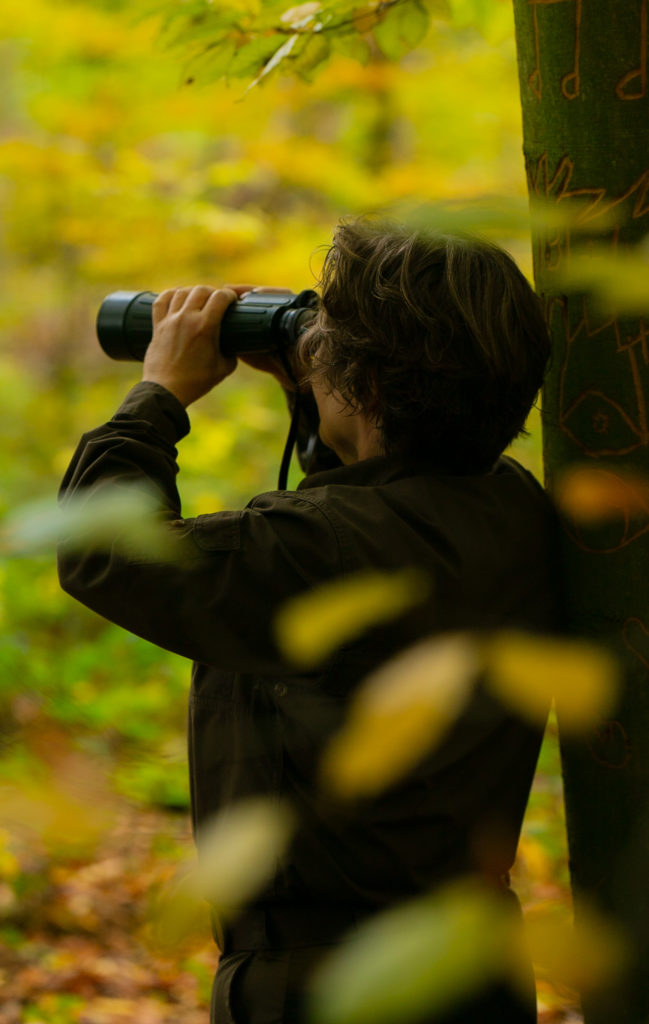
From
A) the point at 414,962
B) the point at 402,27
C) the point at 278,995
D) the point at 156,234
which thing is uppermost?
the point at 402,27

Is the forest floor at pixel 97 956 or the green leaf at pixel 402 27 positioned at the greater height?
the green leaf at pixel 402 27

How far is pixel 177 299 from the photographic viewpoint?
125 centimetres

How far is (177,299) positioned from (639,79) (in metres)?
0.62

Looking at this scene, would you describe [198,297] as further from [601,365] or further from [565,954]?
[565,954]

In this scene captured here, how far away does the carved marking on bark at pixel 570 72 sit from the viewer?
3.42ft

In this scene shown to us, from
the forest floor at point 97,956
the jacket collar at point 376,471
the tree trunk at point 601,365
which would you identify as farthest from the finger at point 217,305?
the forest floor at point 97,956

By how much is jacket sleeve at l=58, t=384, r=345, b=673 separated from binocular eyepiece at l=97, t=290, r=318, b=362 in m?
0.33

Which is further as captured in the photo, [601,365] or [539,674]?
[601,365]

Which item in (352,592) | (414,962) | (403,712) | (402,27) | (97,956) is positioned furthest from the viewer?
(97,956)

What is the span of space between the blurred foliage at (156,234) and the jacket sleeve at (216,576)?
0.18m

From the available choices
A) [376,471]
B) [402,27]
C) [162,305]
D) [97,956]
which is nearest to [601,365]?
[376,471]

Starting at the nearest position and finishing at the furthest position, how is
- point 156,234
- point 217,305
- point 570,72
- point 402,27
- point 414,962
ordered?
point 414,962
point 570,72
point 217,305
point 402,27
point 156,234

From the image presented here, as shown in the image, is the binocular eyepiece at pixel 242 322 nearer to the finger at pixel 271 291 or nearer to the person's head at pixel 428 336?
the finger at pixel 271 291

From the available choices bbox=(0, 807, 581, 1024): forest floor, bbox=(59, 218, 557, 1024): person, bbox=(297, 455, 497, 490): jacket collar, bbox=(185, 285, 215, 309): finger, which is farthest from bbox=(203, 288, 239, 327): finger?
bbox=(0, 807, 581, 1024): forest floor
